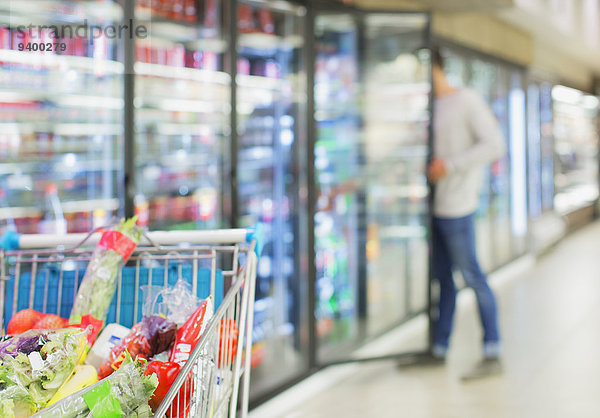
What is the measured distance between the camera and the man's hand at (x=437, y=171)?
11.9 feet

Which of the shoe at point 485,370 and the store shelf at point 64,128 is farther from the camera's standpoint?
the shoe at point 485,370

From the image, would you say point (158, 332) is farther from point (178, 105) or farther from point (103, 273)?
point (178, 105)

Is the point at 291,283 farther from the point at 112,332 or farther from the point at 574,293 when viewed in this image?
the point at 574,293

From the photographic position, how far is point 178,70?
3895mm

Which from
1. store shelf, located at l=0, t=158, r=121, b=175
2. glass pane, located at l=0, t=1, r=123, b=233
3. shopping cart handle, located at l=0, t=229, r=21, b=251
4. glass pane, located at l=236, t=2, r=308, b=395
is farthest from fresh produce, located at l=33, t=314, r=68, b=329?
glass pane, located at l=236, t=2, r=308, b=395

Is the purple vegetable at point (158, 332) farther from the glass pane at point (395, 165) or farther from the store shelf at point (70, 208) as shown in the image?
the glass pane at point (395, 165)

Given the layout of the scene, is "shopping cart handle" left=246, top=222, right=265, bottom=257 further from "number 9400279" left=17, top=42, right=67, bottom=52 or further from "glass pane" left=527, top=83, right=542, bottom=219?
"glass pane" left=527, top=83, right=542, bottom=219

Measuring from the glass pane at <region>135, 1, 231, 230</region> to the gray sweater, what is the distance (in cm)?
131

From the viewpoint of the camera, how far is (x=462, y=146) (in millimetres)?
3807

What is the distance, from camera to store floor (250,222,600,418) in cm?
308

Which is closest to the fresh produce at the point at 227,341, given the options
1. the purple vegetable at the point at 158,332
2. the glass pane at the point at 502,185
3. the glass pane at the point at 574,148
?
the purple vegetable at the point at 158,332

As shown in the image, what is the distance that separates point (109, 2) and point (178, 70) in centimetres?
75

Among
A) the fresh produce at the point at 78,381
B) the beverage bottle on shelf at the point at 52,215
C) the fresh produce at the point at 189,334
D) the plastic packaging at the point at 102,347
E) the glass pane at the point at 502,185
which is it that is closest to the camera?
the fresh produce at the point at 78,381

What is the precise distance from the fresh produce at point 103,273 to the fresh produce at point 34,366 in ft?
1.01
